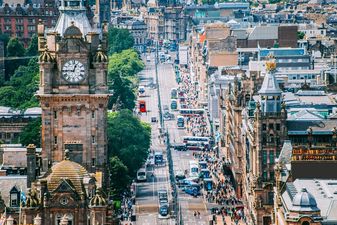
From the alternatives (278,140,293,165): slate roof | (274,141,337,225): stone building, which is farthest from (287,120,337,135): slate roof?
(274,141,337,225): stone building

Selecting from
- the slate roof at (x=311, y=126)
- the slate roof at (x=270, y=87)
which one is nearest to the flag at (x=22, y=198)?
the slate roof at (x=270, y=87)

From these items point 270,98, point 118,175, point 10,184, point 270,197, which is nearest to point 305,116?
point 270,98

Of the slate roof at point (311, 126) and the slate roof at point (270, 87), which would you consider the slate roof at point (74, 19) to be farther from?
the slate roof at point (311, 126)

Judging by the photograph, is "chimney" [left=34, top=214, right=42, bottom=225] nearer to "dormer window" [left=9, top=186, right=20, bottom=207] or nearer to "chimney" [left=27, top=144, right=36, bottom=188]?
"chimney" [left=27, top=144, right=36, bottom=188]

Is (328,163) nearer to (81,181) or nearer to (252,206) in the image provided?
(81,181)

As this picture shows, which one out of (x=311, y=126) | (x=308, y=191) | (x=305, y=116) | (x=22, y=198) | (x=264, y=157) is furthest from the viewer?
(x=305, y=116)

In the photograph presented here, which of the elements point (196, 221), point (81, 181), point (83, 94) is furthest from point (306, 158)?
point (196, 221)

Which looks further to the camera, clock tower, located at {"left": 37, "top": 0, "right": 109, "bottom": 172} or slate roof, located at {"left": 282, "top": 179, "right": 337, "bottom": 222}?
clock tower, located at {"left": 37, "top": 0, "right": 109, "bottom": 172}

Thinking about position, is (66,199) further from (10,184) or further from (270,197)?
(270,197)
